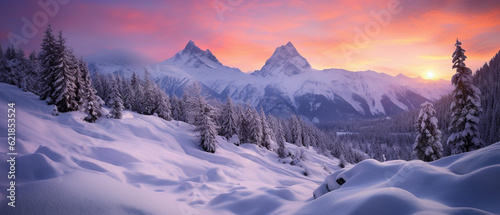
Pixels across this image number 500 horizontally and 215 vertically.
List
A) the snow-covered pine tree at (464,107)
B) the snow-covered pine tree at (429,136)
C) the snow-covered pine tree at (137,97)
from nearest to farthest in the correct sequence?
the snow-covered pine tree at (464,107) → the snow-covered pine tree at (429,136) → the snow-covered pine tree at (137,97)

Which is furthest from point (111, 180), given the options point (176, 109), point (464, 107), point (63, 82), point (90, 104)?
point (176, 109)

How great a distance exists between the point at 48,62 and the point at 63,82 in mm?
3932

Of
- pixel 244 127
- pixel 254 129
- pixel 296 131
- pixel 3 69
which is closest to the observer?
pixel 3 69

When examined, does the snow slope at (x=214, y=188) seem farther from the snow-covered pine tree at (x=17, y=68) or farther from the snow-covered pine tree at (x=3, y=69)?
the snow-covered pine tree at (x=3, y=69)

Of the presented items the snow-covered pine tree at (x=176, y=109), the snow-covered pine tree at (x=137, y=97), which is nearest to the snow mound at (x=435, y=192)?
the snow-covered pine tree at (x=137, y=97)

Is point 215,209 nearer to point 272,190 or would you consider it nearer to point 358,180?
point 272,190

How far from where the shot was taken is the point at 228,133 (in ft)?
132

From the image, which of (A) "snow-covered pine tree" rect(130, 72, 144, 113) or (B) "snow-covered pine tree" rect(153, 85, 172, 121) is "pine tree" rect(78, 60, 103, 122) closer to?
(B) "snow-covered pine tree" rect(153, 85, 172, 121)

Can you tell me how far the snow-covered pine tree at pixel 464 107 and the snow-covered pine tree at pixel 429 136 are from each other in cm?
170

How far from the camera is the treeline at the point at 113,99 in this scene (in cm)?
2486

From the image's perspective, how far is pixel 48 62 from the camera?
2517 centimetres

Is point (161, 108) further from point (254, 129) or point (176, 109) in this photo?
point (254, 129)

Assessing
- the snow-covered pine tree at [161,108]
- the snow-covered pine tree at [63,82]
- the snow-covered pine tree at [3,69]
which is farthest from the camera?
the snow-covered pine tree at [161,108]

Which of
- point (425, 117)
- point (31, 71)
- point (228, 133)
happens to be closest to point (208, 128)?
point (228, 133)
